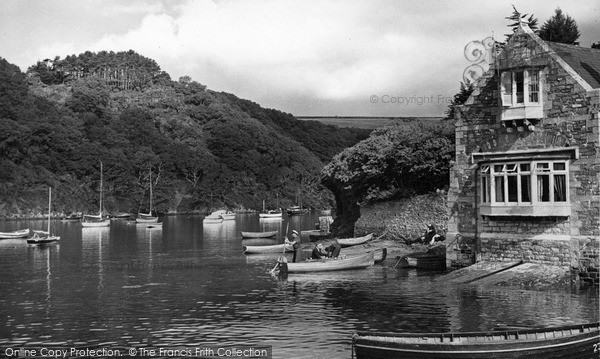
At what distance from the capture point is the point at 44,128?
159000mm

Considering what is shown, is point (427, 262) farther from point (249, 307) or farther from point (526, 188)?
point (249, 307)

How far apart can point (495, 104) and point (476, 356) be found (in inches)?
803

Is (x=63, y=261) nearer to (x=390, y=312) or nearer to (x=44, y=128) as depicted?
(x=390, y=312)

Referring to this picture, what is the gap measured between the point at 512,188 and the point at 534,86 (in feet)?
17.4

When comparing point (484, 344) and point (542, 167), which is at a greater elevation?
point (542, 167)

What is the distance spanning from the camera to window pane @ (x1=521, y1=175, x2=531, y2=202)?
35812 mm

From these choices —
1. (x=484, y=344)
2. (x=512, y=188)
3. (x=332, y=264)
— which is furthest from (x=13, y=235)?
(x=484, y=344)

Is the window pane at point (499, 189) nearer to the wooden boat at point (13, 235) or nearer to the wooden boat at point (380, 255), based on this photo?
the wooden boat at point (380, 255)

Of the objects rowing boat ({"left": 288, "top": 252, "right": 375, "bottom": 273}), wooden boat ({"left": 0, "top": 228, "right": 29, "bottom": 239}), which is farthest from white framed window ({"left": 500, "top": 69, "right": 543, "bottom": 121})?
wooden boat ({"left": 0, "top": 228, "right": 29, "bottom": 239})

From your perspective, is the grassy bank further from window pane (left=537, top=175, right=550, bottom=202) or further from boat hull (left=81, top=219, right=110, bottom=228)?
boat hull (left=81, top=219, right=110, bottom=228)

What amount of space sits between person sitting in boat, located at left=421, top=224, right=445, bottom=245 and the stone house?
32.3ft

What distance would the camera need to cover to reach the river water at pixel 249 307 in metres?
26.2

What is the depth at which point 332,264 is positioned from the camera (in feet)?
143

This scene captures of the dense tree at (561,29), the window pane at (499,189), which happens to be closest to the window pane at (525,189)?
the window pane at (499,189)
